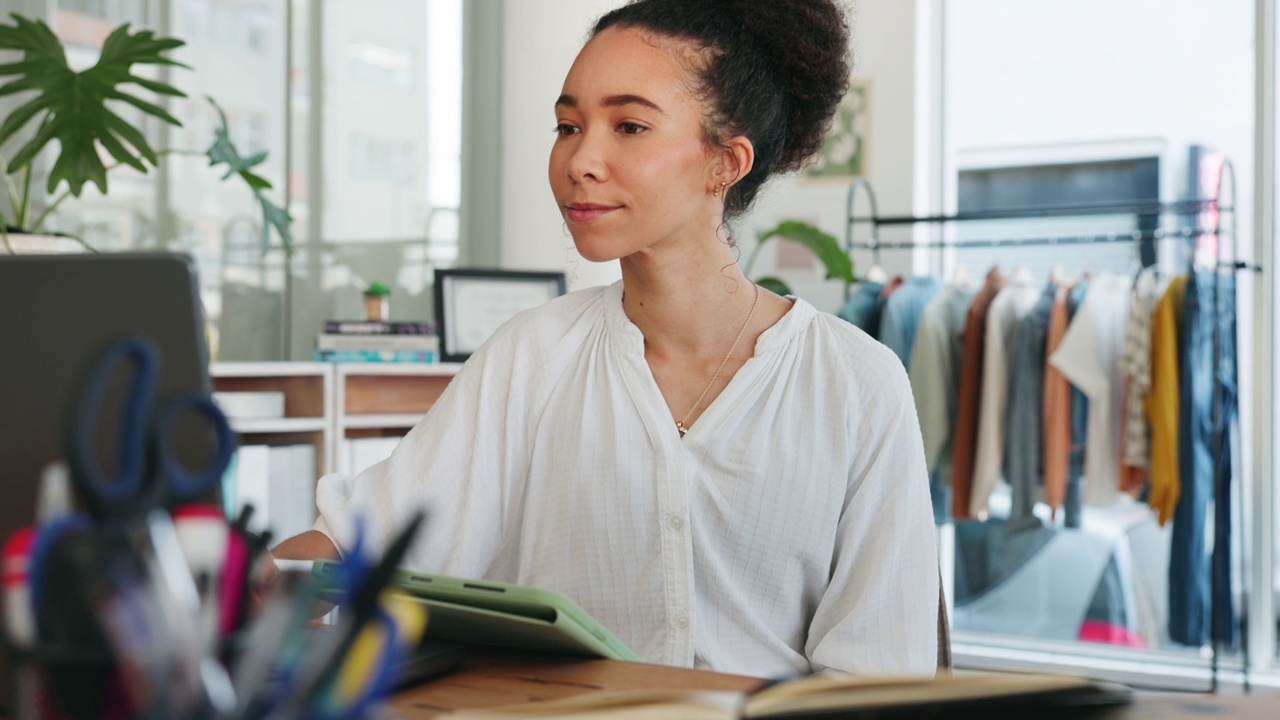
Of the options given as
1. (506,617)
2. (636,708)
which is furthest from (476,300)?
(636,708)

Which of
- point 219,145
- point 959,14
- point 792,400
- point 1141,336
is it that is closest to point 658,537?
point 792,400

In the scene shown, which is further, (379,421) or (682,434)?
(379,421)

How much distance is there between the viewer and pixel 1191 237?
11.4 ft

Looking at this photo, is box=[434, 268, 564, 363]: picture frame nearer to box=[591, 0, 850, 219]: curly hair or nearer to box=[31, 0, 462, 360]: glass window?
box=[31, 0, 462, 360]: glass window

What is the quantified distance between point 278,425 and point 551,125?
1.68 meters

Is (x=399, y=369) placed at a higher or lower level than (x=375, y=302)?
lower

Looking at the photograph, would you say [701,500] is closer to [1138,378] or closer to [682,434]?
[682,434]

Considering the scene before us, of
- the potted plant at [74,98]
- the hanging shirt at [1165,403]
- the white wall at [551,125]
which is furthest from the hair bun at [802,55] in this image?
the white wall at [551,125]

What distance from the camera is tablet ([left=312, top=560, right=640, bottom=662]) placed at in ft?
2.66

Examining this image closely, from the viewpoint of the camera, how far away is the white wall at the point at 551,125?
4.12m

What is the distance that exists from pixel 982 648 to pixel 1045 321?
130cm

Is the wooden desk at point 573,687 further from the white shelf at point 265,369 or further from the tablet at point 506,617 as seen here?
A: the white shelf at point 265,369

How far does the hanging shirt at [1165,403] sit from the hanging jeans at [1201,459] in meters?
0.03

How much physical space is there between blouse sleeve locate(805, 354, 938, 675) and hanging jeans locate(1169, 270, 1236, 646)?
2199mm
